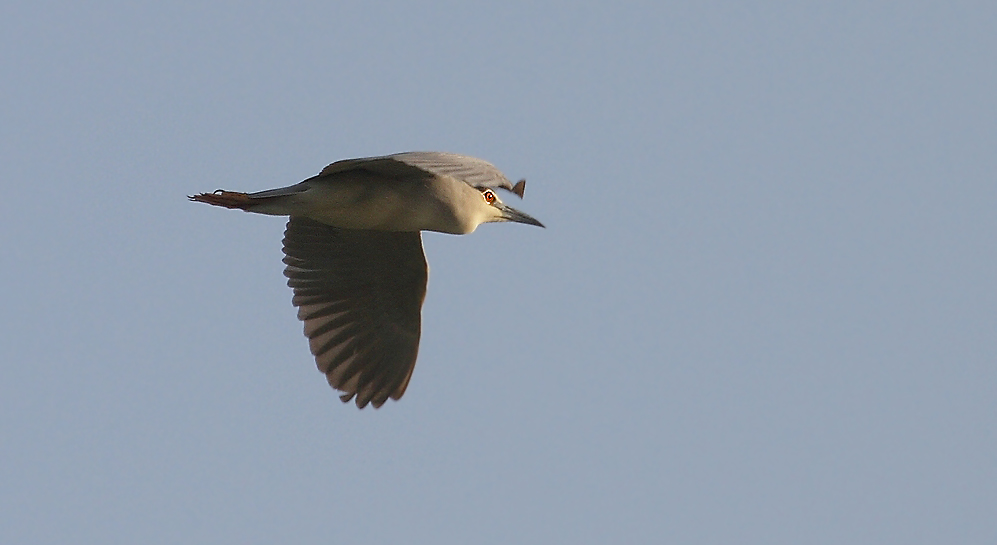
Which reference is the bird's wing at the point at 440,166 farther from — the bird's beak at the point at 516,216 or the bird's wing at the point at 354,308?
the bird's wing at the point at 354,308

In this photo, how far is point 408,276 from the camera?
9938 mm

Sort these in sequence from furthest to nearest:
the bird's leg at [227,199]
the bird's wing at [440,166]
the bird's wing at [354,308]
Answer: the bird's wing at [354,308] → the bird's leg at [227,199] → the bird's wing at [440,166]

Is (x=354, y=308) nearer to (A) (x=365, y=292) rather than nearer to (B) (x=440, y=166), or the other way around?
(A) (x=365, y=292)

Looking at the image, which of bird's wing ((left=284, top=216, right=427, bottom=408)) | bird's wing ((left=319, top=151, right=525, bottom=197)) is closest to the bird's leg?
bird's wing ((left=319, top=151, right=525, bottom=197))

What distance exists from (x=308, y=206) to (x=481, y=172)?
5.61ft

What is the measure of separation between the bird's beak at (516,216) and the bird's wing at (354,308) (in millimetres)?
896

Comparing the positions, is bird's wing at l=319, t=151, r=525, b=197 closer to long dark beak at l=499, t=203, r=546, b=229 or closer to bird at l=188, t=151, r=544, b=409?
bird at l=188, t=151, r=544, b=409

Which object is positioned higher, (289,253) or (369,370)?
(289,253)

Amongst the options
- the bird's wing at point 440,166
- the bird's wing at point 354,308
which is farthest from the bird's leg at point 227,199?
the bird's wing at point 354,308

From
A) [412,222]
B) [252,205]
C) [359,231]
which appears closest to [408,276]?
[359,231]

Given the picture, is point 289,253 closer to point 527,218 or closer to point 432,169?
point 527,218

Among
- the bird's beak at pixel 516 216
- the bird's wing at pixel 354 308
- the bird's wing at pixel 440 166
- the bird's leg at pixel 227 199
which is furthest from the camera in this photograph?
the bird's wing at pixel 354 308

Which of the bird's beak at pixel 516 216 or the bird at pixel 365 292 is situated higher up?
the bird's beak at pixel 516 216

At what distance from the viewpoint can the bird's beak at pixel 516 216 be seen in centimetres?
944
